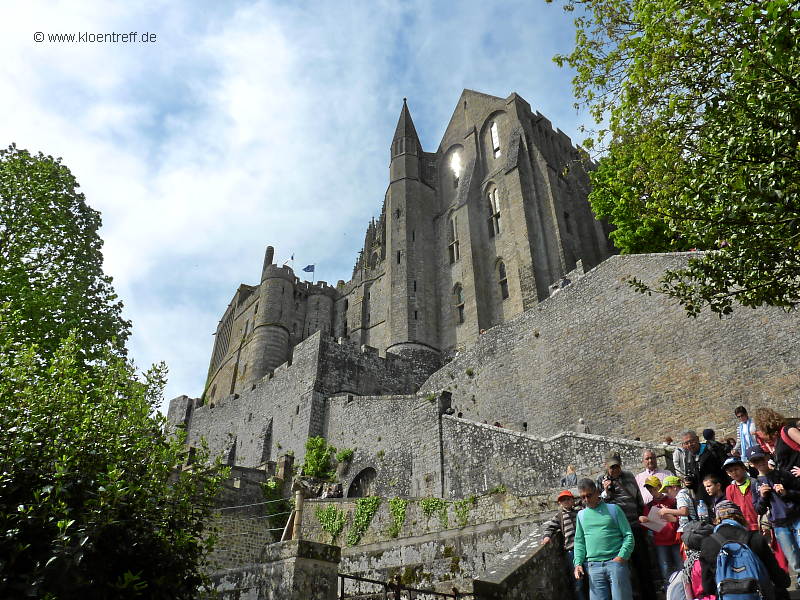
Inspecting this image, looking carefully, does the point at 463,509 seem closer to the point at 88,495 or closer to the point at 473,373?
the point at 88,495

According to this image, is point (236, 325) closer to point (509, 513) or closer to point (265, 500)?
point (265, 500)

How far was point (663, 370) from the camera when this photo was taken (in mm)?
17500

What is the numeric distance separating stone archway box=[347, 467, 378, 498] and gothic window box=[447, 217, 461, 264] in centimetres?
1869

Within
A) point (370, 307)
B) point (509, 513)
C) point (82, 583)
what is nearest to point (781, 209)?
point (509, 513)

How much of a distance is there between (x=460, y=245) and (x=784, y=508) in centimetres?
3305

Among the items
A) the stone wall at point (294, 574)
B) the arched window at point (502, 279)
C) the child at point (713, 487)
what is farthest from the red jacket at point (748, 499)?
the arched window at point (502, 279)

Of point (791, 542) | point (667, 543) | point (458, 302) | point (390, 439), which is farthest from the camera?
point (458, 302)

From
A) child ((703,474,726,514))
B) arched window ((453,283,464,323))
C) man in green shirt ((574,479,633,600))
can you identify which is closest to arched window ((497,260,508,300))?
arched window ((453,283,464,323))

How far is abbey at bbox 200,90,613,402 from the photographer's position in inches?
1369

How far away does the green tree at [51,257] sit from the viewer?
43.0ft

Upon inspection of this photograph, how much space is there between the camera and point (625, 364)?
18703mm

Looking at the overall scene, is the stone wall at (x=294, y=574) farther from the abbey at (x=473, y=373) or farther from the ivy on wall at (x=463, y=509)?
the ivy on wall at (x=463, y=509)

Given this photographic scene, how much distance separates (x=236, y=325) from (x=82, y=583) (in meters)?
49.9

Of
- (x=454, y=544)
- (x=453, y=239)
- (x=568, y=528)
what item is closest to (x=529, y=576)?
(x=568, y=528)
